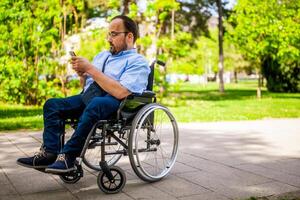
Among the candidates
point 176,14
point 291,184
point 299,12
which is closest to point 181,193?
point 291,184

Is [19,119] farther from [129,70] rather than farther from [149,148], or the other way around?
[129,70]

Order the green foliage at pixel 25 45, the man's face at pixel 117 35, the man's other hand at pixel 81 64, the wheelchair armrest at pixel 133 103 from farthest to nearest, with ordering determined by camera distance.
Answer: the green foliage at pixel 25 45, the man's face at pixel 117 35, the wheelchair armrest at pixel 133 103, the man's other hand at pixel 81 64

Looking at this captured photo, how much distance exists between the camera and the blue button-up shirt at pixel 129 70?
3469 millimetres

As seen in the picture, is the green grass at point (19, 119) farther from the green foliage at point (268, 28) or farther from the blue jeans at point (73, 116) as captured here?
the green foliage at point (268, 28)

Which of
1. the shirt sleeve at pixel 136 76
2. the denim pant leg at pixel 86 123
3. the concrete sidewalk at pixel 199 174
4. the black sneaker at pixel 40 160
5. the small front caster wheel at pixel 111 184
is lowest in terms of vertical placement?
the concrete sidewalk at pixel 199 174

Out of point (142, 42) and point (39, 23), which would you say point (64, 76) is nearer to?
point (39, 23)

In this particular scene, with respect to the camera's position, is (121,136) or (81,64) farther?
(121,136)

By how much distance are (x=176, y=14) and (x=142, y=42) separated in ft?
48.3

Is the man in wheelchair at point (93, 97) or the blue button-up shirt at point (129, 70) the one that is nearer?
the man in wheelchair at point (93, 97)

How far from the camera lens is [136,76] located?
3496 mm

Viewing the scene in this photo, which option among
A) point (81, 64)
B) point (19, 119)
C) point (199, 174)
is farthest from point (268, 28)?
point (81, 64)

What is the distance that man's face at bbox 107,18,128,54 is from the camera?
360 centimetres

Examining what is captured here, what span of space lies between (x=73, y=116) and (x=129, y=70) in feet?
2.00

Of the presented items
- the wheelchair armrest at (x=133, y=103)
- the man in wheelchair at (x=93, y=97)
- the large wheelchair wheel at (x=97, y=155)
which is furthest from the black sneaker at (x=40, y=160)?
the wheelchair armrest at (x=133, y=103)
